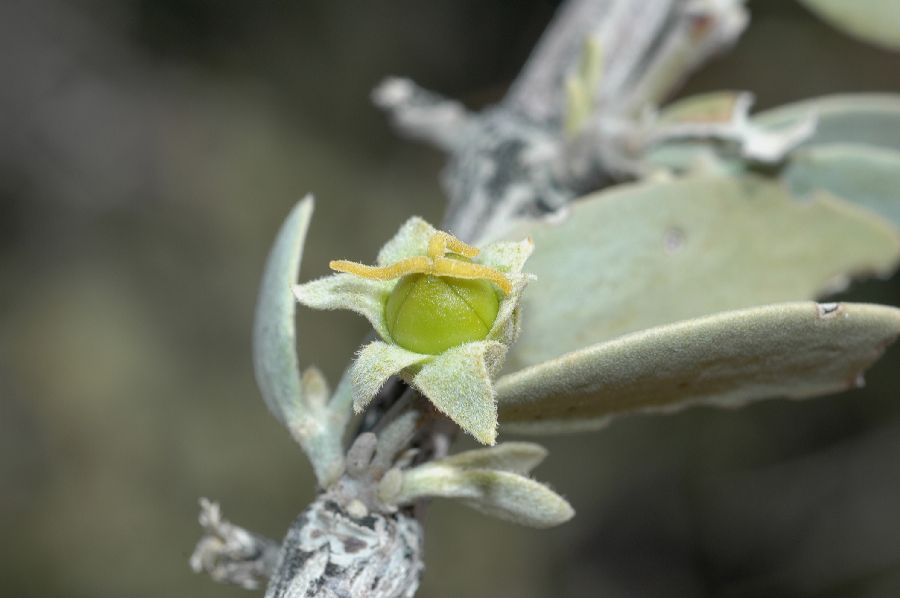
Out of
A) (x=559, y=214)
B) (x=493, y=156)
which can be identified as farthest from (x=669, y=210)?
(x=493, y=156)

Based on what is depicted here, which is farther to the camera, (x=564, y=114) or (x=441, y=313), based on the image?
(x=564, y=114)

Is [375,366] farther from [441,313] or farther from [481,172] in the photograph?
[481,172]

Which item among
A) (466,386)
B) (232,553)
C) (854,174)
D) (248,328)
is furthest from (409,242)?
A: (248,328)

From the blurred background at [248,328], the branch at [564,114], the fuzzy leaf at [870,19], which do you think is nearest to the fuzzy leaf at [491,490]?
the branch at [564,114]

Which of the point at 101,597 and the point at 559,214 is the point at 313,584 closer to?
the point at 559,214

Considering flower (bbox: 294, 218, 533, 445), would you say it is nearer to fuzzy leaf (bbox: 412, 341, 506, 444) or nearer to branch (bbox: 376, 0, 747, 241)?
fuzzy leaf (bbox: 412, 341, 506, 444)

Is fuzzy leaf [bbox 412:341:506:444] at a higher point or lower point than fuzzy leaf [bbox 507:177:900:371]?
lower

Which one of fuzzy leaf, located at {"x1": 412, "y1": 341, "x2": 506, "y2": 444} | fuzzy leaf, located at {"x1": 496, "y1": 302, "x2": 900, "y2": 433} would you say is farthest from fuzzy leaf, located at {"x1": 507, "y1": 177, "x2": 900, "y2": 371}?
fuzzy leaf, located at {"x1": 412, "y1": 341, "x2": 506, "y2": 444}

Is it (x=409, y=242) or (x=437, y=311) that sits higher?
(x=409, y=242)
